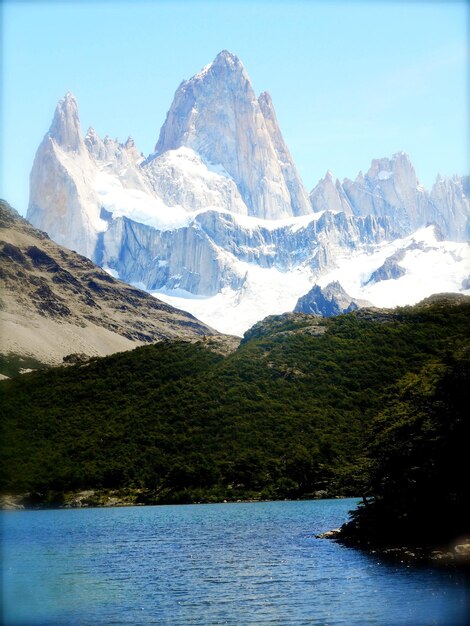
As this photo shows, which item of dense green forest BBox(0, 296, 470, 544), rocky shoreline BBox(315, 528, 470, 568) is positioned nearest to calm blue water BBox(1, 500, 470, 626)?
rocky shoreline BBox(315, 528, 470, 568)

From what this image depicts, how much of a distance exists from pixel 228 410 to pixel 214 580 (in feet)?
275

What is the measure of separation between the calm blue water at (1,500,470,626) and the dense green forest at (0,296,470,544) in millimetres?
19032

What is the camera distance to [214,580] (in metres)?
57.9

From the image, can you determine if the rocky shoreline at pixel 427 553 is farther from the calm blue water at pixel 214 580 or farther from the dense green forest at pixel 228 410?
the dense green forest at pixel 228 410

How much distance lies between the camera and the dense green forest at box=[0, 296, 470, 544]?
4963 inches

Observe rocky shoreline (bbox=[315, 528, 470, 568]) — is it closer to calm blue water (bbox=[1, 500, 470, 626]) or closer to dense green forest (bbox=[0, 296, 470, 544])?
calm blue water (bbox=[1, 500, 470, 626])

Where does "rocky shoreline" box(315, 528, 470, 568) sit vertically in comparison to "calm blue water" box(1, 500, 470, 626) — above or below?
above

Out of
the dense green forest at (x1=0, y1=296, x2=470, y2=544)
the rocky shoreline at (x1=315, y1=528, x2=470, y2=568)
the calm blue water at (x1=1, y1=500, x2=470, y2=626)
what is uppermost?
the dense green forest at (x1=0, y1=296, x2=470, y2=544)

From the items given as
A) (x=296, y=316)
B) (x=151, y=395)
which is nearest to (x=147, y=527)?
(x=151, y=395)

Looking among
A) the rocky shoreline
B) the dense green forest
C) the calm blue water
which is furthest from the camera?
the dense green forest

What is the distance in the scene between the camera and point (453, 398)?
68.3 metres

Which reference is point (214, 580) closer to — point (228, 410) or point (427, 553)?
point (427, 553)

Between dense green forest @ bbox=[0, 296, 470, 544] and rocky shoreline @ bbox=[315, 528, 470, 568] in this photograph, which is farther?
dense green forest @ bbox=[0, 296, 470, 544]

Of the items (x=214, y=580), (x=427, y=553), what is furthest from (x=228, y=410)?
(x=214, y=580)
